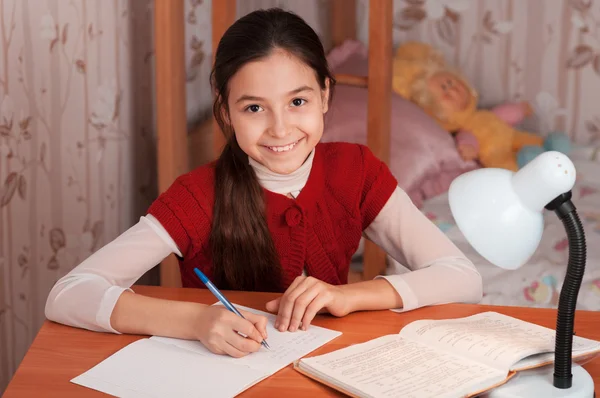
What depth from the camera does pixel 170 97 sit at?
2137 millimetres

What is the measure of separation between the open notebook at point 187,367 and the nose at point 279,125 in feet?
1.18

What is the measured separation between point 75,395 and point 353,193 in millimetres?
707

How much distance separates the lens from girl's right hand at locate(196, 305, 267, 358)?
40.2 inches

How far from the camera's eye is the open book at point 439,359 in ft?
3.00

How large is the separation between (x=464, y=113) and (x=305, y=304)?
178 cm

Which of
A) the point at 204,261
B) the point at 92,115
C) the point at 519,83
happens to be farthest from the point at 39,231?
the point at 519,83

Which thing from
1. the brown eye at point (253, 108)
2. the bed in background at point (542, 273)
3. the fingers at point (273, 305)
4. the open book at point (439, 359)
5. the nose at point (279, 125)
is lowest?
the bed in background at point (542, 273)

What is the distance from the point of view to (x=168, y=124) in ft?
7.05

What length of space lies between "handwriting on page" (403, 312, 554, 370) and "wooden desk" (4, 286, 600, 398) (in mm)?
41

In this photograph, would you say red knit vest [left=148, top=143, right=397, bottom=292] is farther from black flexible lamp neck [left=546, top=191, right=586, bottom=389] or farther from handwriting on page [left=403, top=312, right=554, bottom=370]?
black flexible lamp neck [left=546, top=191, right=586, bottom=389]

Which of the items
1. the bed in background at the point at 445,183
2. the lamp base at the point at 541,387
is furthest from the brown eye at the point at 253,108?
the bed in background at the point at 445,183

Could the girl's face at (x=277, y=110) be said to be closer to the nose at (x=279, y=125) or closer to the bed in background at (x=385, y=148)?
the nose at (x=279, y=125)

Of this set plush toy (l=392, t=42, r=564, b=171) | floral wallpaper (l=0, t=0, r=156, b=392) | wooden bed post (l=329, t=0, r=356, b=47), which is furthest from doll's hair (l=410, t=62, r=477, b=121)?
floral wallpaper (l=0, t=0, r=156, b=392)

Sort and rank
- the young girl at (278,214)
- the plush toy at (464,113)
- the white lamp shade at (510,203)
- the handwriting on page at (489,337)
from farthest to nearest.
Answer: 1. the plush toy at (464,113)
2. the young girl at (278,214)
3. the handwriting on page at (489,337)
4. the white lamp shade at (510,203)
